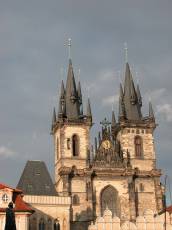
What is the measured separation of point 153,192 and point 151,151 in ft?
18.8

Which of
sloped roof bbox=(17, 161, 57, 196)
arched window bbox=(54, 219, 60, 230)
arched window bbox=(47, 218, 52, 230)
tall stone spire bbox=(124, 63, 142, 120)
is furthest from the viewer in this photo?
tall stone spire bbox=(124, 63, 142, 120)

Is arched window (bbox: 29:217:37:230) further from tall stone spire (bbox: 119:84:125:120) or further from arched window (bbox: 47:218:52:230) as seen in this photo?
tall stone spire (bbox: 119:84:125:120)

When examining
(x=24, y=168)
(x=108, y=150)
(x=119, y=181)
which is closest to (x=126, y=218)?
(x=119, y=181)

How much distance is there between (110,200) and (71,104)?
46.3 feet

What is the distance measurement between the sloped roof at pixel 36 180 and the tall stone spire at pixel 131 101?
15645 millimetres

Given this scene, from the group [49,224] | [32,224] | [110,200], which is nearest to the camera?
[32,224]

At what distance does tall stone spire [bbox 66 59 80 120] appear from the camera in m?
65.9

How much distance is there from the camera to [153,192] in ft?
206

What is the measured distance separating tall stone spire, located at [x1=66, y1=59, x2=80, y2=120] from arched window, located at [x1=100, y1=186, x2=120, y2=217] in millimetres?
10645

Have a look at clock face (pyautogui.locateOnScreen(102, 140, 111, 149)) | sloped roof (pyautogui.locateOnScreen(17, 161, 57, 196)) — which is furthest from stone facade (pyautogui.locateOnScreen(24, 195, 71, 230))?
clock face (pyautogui.locateOnScreen(102, 140, 111, 149))

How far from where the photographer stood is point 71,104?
6688 cm

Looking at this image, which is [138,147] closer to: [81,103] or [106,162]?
[106,162]

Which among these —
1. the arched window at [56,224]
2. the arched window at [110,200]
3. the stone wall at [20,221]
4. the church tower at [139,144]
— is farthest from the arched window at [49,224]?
the church tower at [139,144]

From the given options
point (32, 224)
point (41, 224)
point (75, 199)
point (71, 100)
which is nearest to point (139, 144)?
point (71, 100)
